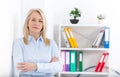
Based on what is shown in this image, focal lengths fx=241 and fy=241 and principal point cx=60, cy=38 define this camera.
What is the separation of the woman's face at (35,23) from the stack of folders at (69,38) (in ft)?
4.29

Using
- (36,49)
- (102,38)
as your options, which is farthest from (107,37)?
(36,49)

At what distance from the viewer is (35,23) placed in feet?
6.95

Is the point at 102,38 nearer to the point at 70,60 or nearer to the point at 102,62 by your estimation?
the point at 102,62

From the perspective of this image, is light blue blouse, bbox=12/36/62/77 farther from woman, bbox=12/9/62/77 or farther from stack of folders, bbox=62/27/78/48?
stack of folders, bbox=62/27/78/48

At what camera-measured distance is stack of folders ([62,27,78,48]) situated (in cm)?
343

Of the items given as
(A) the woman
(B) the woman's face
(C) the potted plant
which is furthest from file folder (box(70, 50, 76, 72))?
(B) the woman's face

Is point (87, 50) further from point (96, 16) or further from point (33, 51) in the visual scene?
point (33, 51)

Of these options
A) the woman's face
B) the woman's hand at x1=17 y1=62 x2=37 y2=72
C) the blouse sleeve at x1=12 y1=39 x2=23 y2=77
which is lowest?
the woman's hand at x1=17 y1=62 x2=37 y2=72

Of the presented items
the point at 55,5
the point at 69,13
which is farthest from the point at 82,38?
the point at 55,5

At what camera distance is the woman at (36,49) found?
2082 millimetres

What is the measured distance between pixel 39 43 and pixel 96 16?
1657 mm

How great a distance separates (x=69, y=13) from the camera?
3.61 metres

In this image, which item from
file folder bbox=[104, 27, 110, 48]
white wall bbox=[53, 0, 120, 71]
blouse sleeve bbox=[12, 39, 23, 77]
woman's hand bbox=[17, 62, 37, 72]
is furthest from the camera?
white wall bbox=[53, 0, 120, 71]

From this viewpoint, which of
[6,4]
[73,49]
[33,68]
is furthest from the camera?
[73,49]
